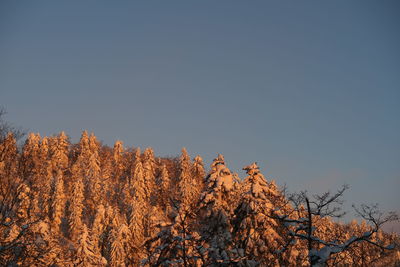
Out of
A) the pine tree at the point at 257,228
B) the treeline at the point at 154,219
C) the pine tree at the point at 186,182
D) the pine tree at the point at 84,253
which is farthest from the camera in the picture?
the pine tree at the point at 186,182

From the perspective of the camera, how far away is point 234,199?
21672 millimetres

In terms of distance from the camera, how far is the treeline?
947 centimetres

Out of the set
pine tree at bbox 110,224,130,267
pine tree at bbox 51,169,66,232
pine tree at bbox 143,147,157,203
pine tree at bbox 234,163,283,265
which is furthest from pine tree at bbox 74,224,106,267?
pine tree at bbox 143,147,157,203

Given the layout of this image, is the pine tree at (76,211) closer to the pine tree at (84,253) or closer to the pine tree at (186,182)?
the pine tree at (186,182)

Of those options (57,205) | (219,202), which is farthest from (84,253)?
(57,205)

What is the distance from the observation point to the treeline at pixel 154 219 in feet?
31.1

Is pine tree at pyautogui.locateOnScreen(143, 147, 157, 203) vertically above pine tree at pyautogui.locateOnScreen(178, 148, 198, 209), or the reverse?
pine tree at pyautogui.locateOnScreen(143, 147, 157, 203)

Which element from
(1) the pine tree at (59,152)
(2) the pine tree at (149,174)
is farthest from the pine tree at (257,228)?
(1) the pine tree at (59,152)

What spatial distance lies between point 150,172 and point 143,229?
2733 centimetres

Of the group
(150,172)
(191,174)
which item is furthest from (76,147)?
(191,174)

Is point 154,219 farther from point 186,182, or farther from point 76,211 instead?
point 76,211

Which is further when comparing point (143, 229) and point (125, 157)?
point (125, 157)

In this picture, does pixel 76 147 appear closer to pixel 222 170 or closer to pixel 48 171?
pixel 48 171

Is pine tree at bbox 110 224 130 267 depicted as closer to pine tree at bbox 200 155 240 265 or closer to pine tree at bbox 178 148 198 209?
pine tree at bbox 178 148 198 209
